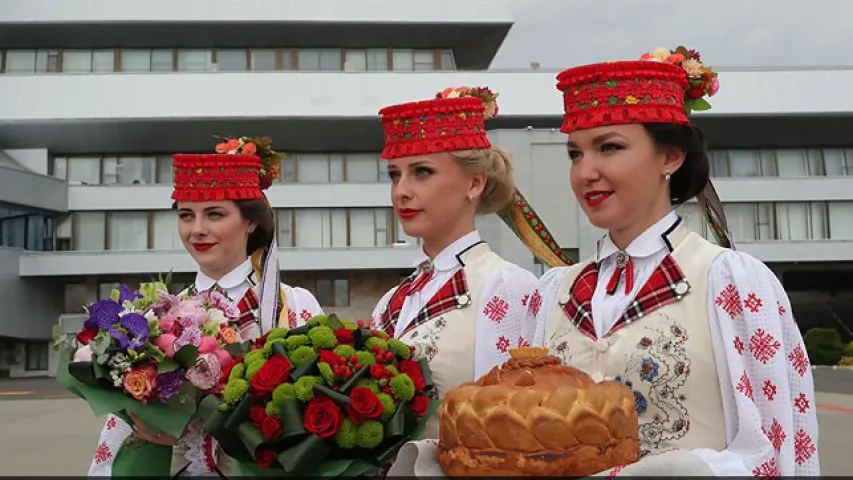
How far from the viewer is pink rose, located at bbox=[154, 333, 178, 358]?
8.46 feet

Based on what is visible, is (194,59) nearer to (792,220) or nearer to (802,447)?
(792,220)

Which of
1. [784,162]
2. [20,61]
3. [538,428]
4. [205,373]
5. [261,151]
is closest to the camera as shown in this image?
[538,428]

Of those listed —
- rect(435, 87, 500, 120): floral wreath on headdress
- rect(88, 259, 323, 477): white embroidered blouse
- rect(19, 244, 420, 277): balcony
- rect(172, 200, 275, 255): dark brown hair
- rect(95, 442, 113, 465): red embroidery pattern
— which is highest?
rect(19, 244, 420, 277): balcony

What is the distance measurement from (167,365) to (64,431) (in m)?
10.3

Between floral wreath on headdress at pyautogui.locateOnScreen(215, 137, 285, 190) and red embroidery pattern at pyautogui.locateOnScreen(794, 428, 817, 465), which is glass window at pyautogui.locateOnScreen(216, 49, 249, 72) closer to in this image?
floral wreath on headdress at pyautogui.locateOnScreen(215, 137, 285, 190)

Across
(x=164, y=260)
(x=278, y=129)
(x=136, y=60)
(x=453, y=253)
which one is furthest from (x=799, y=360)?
(x=136, y=60)

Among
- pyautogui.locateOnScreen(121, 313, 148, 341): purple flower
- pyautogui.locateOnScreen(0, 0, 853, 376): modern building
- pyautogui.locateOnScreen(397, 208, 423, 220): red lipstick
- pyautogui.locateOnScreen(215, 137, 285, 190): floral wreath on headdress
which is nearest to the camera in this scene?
pyautogui.locateOnScreen(121, 313, 148, 341): purple flower

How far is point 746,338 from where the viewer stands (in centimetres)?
211

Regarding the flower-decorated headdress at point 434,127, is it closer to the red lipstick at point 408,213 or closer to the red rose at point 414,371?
the red lipstick at point 408,213

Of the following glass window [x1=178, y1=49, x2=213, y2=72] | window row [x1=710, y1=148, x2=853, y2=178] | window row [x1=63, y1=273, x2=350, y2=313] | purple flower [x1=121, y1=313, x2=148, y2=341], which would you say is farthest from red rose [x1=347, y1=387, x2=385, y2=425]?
window row [x1=710, y1=148, x2=853, y2=178]

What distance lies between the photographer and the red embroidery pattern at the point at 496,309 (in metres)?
2.89

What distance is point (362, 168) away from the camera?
27.4m

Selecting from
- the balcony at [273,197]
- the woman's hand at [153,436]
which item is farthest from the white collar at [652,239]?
the balcony at [273,197]

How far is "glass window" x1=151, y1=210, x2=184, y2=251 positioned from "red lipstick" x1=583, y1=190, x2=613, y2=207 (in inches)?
1004
